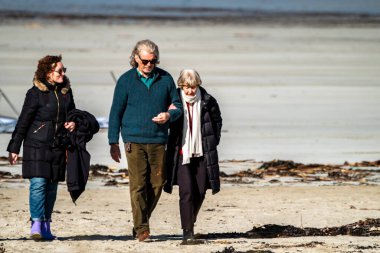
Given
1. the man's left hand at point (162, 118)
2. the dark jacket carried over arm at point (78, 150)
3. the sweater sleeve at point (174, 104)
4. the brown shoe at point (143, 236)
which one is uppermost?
the sweater sleeve at point (174, 104)

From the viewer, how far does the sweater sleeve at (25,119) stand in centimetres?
956

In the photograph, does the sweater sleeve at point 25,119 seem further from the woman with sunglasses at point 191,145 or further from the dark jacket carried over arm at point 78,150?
the woman with sunglasses at point 191,145

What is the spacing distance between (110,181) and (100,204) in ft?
5.76

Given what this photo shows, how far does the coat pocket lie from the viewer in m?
9.59

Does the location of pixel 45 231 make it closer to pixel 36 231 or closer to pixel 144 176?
pixel 36 231

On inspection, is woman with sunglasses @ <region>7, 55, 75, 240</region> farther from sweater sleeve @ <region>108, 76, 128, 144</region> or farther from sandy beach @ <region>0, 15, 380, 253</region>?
sandy beach @ <region>0, 15, 380, 253</region>

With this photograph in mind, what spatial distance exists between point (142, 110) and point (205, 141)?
566 millimetres

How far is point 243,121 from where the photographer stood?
20531mm

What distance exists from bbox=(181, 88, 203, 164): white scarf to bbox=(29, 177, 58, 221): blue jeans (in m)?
1.05

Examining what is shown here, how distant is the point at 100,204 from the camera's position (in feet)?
40.8

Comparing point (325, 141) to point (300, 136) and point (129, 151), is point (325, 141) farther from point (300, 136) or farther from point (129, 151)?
point (129, 151)

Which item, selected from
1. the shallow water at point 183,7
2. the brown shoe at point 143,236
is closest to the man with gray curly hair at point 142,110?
the brown shoe at point 143,236

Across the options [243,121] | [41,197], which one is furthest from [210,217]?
[243,121]

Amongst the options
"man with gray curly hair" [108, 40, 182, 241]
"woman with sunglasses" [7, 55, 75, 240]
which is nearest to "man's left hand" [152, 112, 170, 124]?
"man with gray curly hair" [108, 40, 182, 241]
